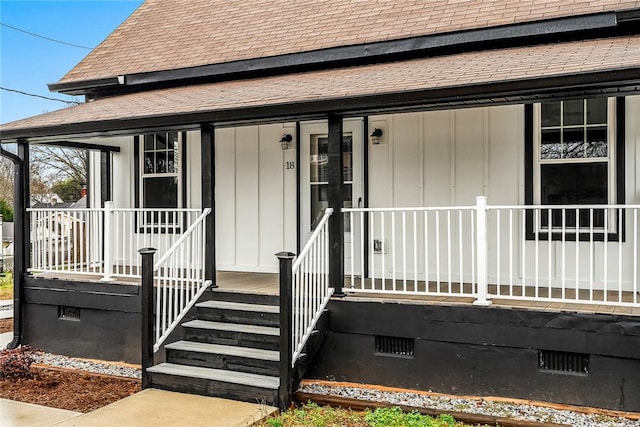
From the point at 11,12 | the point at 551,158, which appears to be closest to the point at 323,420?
the point at 551,158

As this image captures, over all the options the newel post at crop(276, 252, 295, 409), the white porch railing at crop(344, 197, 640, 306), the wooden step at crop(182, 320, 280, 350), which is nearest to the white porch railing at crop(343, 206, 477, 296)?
the white porch railing at crop(344, 197, 640, 306)

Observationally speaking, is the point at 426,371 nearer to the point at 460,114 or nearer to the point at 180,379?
the point at 180,379

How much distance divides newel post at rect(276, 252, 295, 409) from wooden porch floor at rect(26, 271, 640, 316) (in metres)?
0.92

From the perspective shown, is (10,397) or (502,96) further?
(10,397)

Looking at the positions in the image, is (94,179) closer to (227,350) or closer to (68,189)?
(227,350)

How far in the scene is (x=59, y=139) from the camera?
8203mm

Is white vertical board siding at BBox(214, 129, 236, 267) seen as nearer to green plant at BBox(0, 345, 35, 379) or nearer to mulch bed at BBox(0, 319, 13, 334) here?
green plant at BBox(0, 345, 35, 379)

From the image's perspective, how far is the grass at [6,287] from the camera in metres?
13.3

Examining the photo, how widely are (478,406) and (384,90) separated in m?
3.17

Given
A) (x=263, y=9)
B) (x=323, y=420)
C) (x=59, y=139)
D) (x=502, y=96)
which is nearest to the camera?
(x=323, y=420)

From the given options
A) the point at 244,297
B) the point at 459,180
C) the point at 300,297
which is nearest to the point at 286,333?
the point at 300,297

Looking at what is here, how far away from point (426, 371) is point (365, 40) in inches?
176

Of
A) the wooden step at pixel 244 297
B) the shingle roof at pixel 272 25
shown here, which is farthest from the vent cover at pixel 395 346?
the shingle roof at pixel 272 25

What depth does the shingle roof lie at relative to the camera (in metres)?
7.28
